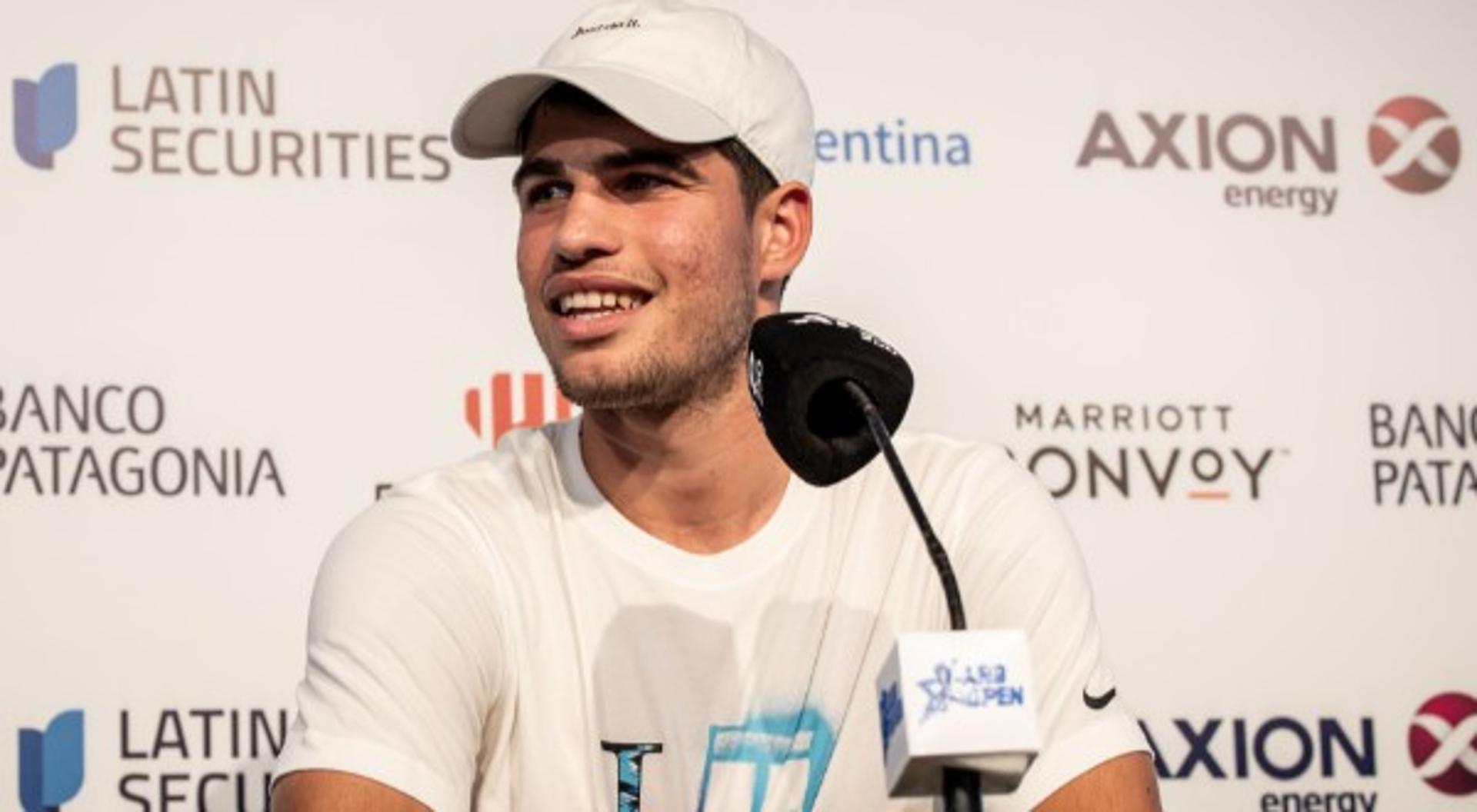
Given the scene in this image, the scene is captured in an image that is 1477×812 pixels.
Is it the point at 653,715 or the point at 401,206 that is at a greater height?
the point at 401,206

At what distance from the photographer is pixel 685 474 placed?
2.16 m

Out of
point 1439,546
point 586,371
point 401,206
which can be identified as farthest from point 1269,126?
point 586,371

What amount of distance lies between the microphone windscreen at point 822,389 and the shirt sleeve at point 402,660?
0.49 meters

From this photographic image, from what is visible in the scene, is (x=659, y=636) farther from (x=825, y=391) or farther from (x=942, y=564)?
(x=942, y=564)

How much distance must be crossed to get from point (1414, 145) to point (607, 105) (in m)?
1.65

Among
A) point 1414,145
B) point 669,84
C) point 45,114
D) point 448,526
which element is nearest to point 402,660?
point 448,526

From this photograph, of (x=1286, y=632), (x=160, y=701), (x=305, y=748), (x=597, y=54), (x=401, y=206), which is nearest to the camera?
(x=305, y=748)

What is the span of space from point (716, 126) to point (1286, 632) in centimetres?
137

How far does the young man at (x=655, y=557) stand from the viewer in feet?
6.32

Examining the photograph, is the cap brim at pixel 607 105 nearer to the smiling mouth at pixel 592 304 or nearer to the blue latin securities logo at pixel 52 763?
the smiling mouth at pixel 592 304

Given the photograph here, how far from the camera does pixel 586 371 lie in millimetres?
2082

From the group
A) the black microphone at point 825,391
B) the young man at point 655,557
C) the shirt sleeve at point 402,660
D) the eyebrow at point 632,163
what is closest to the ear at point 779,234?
the young man at point 655,557

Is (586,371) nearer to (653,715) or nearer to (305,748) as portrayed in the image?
(653,715)

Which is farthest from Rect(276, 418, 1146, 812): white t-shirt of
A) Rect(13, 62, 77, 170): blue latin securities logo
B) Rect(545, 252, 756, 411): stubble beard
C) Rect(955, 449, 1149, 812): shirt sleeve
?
Rect(13, 62, 77, 170): blue latin securities logo
